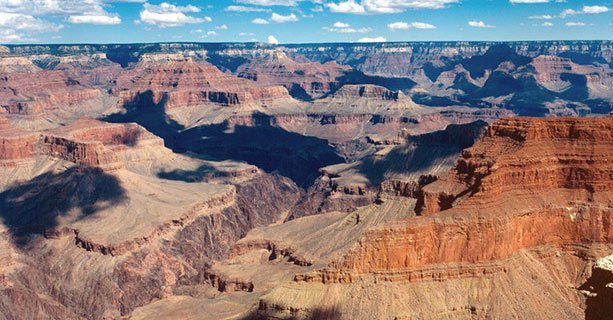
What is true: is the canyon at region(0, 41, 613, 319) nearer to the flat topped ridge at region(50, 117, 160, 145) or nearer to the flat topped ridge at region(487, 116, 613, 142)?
the flat topped ridge at region(487, 116, 613, 142)

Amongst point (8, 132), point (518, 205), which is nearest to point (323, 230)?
point (518, 205)

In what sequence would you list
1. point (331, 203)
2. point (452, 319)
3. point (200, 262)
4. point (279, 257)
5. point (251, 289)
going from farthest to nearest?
point (331, 203) < point (200, 262) < point (279, 257) < point (251, 289) < point (452, 319)

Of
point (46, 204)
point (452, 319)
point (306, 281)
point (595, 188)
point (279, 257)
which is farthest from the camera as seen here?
point (46, 204)

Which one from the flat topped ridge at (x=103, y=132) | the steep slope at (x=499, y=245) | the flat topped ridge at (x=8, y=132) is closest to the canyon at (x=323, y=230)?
the steep slope at (x=499, y=245)

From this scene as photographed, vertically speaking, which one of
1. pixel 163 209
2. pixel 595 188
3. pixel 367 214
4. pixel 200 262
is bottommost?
pixel 200 262

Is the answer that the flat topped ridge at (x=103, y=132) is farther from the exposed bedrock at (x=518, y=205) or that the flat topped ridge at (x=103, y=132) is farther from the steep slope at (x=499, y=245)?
the exposed bedrock at (x=518, y=205)

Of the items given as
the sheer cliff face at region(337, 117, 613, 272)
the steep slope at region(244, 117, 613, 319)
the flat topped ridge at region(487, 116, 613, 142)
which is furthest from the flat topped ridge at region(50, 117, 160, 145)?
the flat topped ridge at region(487, 116, 613, 142)

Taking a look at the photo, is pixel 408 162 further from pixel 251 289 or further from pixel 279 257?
pixel 251 289

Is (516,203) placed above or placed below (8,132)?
above

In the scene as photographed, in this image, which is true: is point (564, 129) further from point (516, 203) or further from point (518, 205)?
point (518, 205)

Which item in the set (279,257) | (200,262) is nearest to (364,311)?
(279,257)

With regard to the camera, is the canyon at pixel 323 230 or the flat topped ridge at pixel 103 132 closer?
the canyon at pixel 323 230
